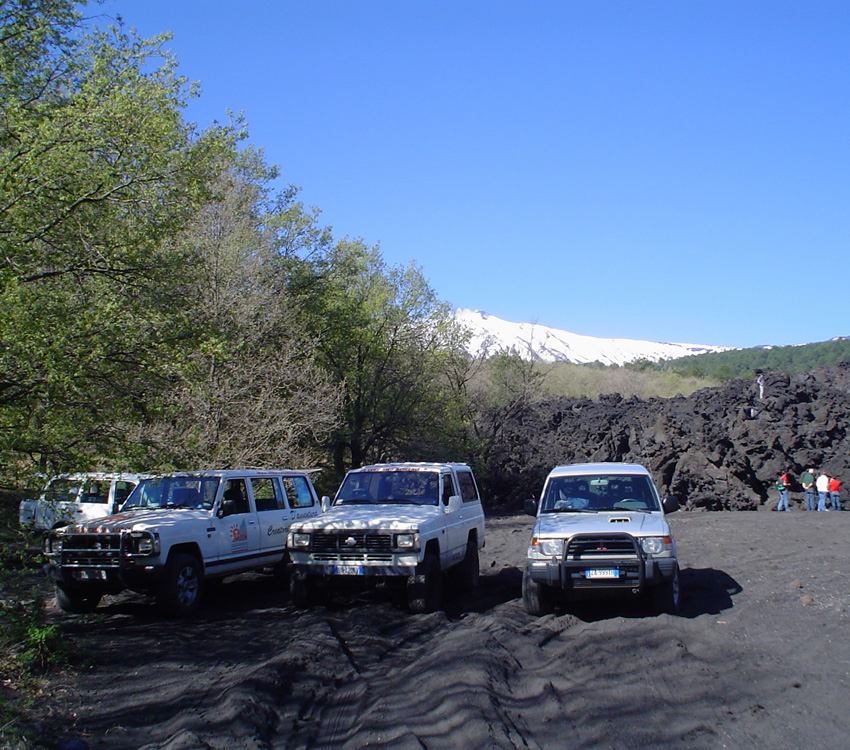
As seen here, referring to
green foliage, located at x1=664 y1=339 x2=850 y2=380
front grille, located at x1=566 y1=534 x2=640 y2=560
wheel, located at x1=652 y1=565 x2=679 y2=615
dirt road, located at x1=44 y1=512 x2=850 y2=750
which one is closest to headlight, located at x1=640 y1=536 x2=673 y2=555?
front grille, located at x1=566 y1=534 x2=640 y2=560

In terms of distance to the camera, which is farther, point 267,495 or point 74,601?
point 267,495

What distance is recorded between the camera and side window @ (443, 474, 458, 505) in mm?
11316

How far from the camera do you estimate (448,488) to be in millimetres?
11555

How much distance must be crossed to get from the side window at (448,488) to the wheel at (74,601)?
4944 millimetres

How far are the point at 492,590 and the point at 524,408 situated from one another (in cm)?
2378

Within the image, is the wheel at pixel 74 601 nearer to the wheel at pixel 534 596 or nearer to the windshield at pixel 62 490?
the windshield at pixel 62 490

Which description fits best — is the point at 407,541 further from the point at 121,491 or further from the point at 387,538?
the point at 121,491

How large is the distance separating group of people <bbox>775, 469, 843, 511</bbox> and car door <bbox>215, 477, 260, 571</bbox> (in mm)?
21728

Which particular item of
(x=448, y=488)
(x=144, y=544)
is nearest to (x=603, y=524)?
(x=448, y=488)

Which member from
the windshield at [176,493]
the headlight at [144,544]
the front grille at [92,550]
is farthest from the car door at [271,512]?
the front grille at [92,550]

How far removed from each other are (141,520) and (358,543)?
2871 millimetres

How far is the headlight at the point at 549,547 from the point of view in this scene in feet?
30.5

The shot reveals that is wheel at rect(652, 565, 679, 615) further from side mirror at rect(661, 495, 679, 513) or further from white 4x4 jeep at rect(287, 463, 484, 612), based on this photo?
white 4x4 jeep at rect(287, 463, 484, 612)

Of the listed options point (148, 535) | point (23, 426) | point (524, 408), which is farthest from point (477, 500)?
point (524, 408)
